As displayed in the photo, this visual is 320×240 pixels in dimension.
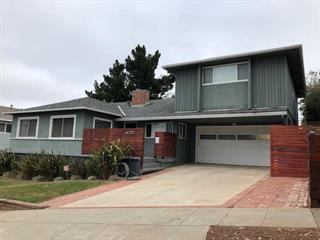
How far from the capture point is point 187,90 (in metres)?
21.5

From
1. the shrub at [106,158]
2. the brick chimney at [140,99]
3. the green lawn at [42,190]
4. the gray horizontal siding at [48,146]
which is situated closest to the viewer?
the green lawn at [42,190]

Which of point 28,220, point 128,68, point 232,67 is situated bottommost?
point 28,220

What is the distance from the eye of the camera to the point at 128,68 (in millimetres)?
45875

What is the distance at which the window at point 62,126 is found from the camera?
2128 centimetres

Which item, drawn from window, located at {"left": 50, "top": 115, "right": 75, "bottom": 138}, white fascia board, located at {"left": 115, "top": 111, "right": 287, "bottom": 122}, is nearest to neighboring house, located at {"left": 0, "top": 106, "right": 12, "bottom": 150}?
window, located at {"left": 50, "top": 115, "right": 75, "bottom": 138}

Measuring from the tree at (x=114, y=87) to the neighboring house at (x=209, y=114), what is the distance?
2064 cm

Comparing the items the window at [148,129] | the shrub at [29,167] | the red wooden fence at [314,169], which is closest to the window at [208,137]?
the window at [148,129]

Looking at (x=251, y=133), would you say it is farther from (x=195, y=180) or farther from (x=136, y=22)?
(x=136, y=22)

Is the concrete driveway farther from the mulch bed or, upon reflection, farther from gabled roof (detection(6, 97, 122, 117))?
gabled roof (detection(6, 97, 122, 117))

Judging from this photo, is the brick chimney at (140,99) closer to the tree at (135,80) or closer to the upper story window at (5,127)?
the upper story window at (5,127)

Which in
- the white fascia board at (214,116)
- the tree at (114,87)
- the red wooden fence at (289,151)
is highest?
the tree at (114,87)

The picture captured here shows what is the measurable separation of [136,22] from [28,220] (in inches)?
430

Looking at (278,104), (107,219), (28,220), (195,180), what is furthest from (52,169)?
(278,104)

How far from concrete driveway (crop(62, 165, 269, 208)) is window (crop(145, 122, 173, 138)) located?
4.10 metres
